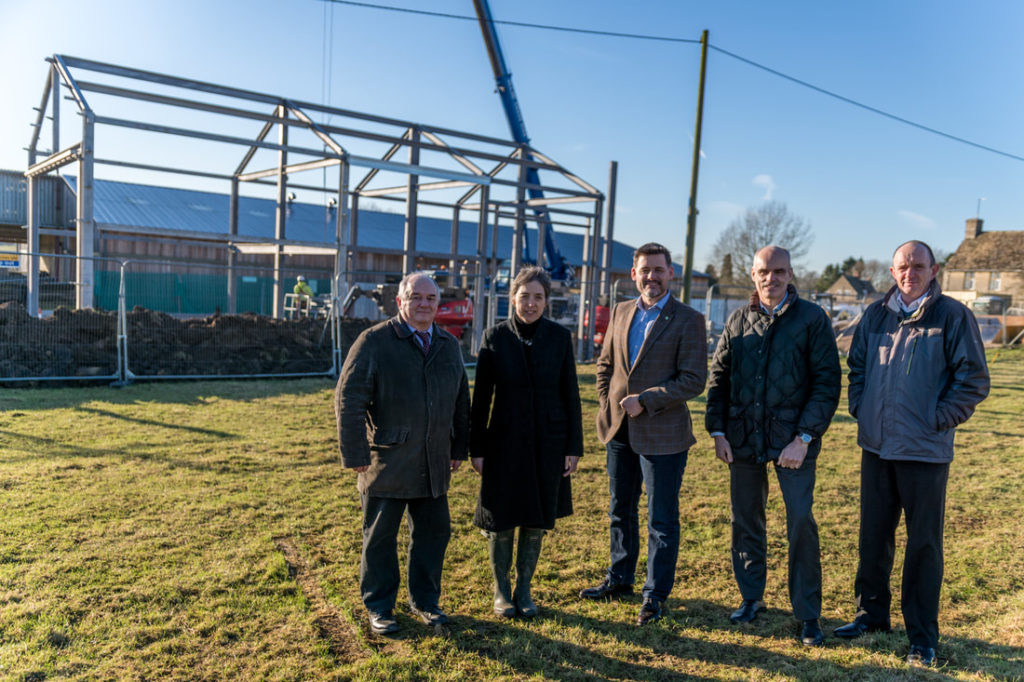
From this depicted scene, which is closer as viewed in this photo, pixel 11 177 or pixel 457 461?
pixel 457 461

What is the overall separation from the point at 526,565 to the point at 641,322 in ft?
5.03

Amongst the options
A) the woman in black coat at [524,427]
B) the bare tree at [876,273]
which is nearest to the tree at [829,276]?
the bare tree at [876,273]

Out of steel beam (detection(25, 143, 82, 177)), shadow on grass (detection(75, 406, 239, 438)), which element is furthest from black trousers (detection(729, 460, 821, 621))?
steel beam (detection(25, 143, 82, 177))

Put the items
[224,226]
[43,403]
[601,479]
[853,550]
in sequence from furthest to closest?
[224,226] → [43,403] → [601,479] → [853,550]

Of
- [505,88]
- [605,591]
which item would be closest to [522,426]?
[605,591]

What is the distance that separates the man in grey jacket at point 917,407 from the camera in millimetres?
3424

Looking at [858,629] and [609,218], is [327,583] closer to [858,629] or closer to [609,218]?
[858,629]

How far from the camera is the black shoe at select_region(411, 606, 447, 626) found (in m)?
3.73

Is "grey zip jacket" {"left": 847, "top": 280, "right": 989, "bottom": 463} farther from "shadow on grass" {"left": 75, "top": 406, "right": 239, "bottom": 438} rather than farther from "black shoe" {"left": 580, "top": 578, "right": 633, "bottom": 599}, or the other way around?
"shadow on grass" {"left": 75, "top": 406, "right": 239, "bottom": 438}

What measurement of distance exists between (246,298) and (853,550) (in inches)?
996

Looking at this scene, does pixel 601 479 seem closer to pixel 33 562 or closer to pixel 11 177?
pixel 33 562

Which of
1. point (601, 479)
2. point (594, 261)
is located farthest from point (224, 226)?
point (601, 479)

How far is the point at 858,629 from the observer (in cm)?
377

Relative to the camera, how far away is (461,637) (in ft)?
12.0
